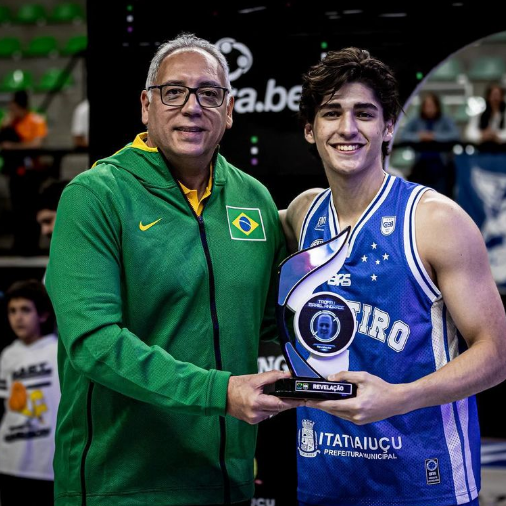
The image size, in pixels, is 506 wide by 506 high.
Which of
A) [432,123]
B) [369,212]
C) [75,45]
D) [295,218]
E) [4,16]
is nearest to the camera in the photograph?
[369,212]

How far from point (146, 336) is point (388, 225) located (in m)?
0.70

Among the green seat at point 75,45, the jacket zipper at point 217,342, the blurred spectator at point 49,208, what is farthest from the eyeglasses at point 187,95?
the green seat at point 75,45

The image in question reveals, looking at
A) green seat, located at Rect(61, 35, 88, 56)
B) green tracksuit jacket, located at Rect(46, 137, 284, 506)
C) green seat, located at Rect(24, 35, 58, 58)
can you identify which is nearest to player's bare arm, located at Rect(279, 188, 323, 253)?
green tracksuit jacket, located at Rect(46, 137, 284, 506)

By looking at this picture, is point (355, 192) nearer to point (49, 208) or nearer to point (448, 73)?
point (49, 208)

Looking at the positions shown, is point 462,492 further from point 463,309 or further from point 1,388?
point 1,388

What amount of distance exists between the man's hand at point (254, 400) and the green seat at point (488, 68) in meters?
8.30

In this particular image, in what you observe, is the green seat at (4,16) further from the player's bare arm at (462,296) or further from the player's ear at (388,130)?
the player's bare arm at (462,296)

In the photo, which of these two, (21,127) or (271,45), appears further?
(21,127)

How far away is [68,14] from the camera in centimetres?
1113

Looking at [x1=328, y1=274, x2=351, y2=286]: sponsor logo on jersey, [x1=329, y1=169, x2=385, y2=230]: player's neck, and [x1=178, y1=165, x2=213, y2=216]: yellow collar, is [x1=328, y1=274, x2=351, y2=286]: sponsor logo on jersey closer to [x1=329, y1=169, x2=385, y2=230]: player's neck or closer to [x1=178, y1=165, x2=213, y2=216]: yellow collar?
[x1=329, y1=169, x2=385, y2=230]: player's neck

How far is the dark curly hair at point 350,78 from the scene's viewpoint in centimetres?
238

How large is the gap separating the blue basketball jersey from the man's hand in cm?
27

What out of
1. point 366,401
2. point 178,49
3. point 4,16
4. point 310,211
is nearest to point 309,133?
point 310,211

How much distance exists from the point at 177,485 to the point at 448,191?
3.45 metres
